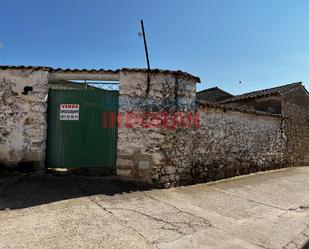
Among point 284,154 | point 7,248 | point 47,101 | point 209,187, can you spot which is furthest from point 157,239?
point 284,154

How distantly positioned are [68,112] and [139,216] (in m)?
3.34

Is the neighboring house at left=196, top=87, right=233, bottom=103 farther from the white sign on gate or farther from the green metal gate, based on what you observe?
the white sign on gate

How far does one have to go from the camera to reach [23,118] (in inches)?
253

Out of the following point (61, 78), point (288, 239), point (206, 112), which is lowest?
point (288, 239)

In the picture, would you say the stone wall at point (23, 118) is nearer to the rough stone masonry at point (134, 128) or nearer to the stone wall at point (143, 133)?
the rough stone masonry at point (134, 128)

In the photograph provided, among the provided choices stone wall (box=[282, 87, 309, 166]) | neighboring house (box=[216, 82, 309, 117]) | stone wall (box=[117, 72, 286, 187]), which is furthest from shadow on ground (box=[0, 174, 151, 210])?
stone wall (box=[282, 87, 309, 166])

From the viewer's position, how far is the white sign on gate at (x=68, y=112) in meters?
6.56

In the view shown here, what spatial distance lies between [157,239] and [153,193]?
2.23 m

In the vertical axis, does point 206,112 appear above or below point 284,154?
above

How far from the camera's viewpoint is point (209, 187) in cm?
716

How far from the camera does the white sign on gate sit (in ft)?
21.5

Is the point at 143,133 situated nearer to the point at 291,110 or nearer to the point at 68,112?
the point at 68,112

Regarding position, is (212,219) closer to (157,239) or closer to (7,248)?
(157,239)

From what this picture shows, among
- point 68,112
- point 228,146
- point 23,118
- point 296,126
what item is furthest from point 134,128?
point 296,126
